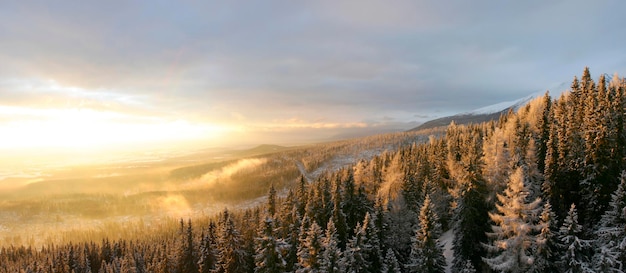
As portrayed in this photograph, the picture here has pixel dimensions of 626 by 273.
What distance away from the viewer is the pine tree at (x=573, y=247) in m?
29.2

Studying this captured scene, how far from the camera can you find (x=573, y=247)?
29.1 m

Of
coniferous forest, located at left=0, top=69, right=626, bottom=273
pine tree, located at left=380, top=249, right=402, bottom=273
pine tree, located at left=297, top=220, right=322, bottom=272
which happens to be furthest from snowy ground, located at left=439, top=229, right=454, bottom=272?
pine tree, located at left=297, top=220, right=322, bottom=272

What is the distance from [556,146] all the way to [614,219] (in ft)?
56.8

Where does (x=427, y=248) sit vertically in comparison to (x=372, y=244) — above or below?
above

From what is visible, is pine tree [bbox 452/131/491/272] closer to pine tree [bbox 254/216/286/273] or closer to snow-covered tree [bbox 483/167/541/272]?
snow-covered tree [bbox 483/167/541/272]

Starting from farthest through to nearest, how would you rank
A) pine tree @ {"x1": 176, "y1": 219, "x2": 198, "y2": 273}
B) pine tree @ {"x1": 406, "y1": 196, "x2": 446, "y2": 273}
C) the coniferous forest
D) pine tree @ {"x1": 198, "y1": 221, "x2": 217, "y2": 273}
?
pine tree @ {"x1": 176, "y1": 219, "x2": 198, "y2": 273}
pine tree @ {"x1": 198, "y1": 221, "x2": 217, "y2": 273}
pine tree @ {"x1": 406, "y1": 196, "x2": 446, "y2": 273}
the coniferous forest

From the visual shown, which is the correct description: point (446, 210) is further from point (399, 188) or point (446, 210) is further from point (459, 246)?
point (459, 246)

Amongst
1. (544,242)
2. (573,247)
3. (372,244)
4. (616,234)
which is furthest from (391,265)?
(616,234)

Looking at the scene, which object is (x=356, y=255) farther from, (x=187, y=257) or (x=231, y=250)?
(x=187, y=257)

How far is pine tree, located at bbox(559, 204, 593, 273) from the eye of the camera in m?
29.2

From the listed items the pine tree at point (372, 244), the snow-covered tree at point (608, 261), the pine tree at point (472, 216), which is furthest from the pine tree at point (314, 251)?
the snow-covered tree at point (608, 261)

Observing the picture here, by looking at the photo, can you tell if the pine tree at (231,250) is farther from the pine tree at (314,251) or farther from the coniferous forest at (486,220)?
the pine tree at (314,251)

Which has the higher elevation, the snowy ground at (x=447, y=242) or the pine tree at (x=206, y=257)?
the pine tree at (x=206, y=257)

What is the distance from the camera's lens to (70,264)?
90.1 m
